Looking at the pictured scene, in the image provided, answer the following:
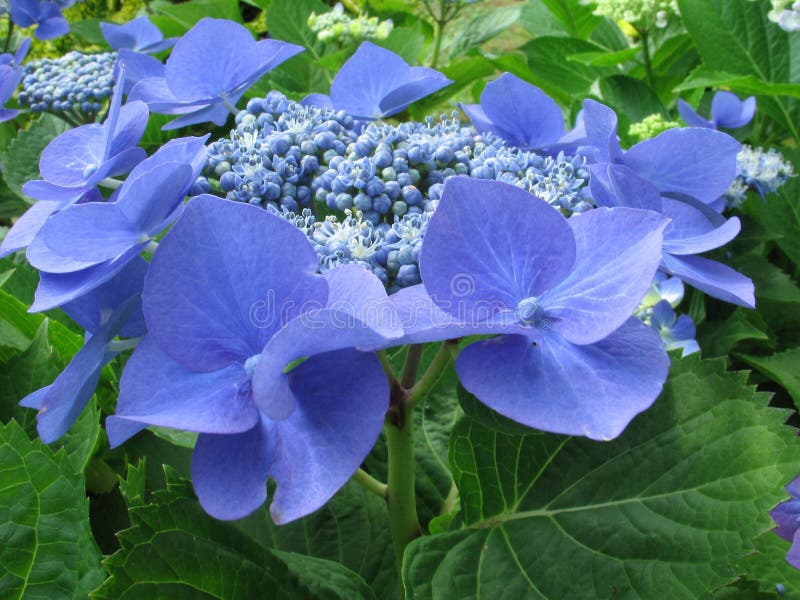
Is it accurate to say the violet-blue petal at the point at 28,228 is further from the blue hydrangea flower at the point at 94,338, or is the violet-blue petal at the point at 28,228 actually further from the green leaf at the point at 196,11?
the green leaf at the point at 196,11

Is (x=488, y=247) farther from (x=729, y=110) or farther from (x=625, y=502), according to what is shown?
(x=729, y=110)

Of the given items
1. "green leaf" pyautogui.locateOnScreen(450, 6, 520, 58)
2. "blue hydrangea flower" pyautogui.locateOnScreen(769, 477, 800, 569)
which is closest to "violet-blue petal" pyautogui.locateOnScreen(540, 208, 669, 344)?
"blue hydrangea flower" pyautogui.locateOnScreen(769, 477, 800, 569)

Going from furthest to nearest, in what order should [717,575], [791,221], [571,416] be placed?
[791,221], [717,575], [571,416]

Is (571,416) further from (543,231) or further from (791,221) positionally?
(791,221)

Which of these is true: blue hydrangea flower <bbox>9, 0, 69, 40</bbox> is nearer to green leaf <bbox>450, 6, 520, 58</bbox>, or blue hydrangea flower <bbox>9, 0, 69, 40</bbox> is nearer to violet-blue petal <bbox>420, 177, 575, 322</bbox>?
green leaf <bbox>450, 6, 520, 58</bbox>

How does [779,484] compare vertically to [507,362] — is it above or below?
below

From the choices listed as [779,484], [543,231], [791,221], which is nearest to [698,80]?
[791,221]

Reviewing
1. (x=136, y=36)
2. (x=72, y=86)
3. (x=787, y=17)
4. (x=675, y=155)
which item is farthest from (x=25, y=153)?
(x=787, y=17)

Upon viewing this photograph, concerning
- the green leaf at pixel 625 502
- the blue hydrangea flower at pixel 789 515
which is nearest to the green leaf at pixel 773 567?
the blue hydrangea flower at pixel 789 515
